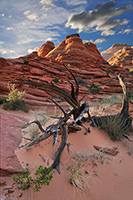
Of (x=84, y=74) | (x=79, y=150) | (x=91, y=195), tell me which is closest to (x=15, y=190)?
(x=91, y=195)

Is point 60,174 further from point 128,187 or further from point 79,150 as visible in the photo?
point 128,187

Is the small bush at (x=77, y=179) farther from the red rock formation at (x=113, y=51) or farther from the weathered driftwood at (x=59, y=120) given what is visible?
the red rock formation at (x=113, y=51)

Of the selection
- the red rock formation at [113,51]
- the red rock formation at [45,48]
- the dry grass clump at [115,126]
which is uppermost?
the red rock formation at [113,51]

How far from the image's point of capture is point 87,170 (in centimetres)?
183

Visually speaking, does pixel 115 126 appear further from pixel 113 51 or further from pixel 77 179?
pixel 113 51

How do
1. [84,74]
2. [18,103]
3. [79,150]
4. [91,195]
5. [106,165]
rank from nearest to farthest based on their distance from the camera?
[91,195], [106,165], [79,150], [18,103], [84,74]

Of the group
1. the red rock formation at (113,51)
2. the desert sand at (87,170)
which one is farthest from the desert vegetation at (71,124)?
the red rock formation at (113,51)

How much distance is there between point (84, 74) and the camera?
25.8m

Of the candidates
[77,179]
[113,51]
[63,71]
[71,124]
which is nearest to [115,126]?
[71,124]

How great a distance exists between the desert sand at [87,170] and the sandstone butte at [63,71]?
161cm

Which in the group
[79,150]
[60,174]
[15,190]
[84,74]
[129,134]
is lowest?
[15,190]

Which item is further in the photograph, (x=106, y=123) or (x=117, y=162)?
(x=106, y=123)

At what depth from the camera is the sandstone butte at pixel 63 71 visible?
12203 mm

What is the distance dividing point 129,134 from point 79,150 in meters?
1.68
